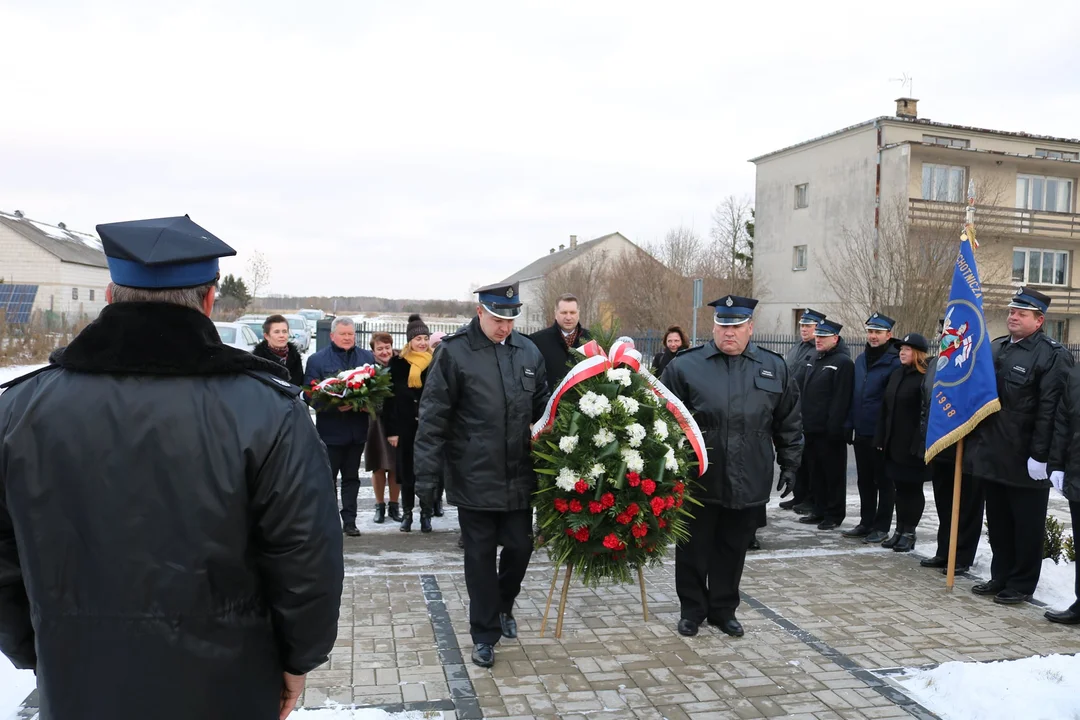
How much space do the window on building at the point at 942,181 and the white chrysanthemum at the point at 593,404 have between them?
26.9 meters

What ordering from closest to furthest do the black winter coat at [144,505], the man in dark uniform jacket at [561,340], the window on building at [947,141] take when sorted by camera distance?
the black winter coat at [144,505]
the man in dark uniform jacket at [561,340]
the window on building at [947,141]

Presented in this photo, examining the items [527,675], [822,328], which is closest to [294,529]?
[527,675]

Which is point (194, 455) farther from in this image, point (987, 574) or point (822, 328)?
point (822, 328)

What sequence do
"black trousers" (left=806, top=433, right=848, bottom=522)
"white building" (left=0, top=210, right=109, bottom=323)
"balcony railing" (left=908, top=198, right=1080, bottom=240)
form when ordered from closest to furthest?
"black trousers" (left=806, top=433, right=848, bottom=522) → "balcony railing" (left=908, top=198, right=1080, bottom=240) → "white building" (left=0, top=210, right=109, bottom=323)

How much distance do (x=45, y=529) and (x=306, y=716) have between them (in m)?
2.40

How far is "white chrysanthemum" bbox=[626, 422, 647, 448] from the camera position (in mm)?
5277

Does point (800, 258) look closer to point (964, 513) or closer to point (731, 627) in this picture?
point (964, 513)

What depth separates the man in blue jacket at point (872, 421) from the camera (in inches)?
333

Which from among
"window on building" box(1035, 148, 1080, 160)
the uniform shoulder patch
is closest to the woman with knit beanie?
the uniform shoulder patch

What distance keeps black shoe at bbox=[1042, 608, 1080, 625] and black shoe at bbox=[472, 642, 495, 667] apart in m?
4.02

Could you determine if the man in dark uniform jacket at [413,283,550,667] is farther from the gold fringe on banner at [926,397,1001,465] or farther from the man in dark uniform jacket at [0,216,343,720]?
the gold fringe on banner at [926,397,1001,465]

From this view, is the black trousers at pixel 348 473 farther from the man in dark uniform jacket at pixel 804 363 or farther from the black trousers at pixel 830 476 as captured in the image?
the black trousers at pixel 830 476

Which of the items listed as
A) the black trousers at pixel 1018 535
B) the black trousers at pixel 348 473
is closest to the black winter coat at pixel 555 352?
the black trousers at pixel 348 473

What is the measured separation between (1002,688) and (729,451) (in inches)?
78.4
